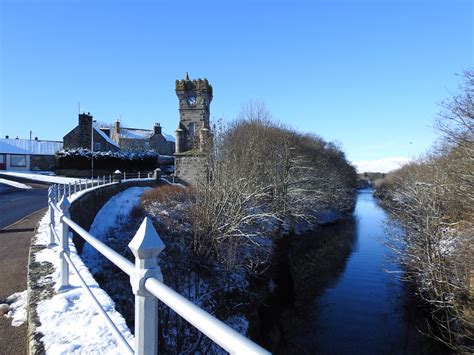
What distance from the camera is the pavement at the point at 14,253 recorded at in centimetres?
395

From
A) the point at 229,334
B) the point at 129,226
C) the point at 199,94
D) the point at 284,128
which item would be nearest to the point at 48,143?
the point at 199,94

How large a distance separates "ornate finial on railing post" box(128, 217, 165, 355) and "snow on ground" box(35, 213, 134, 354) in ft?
3.83

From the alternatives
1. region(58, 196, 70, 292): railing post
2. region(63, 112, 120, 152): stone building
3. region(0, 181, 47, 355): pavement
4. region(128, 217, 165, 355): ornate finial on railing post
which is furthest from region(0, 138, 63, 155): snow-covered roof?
region(128, 217, 165, 355): ornate finial on railing post

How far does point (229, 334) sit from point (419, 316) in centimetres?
1624

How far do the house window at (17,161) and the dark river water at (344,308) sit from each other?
123ft

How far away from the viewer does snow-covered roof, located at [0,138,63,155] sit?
48.0 metres

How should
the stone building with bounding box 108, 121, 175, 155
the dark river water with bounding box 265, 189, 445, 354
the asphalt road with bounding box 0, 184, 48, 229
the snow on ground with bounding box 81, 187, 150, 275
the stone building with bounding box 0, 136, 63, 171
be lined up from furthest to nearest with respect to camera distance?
the stone building with bounding box 108, 121, 175, 155, the stone building with bounding box 0, 136, 63, 171, the asphalt road with bounding box 0, 184, 48, 229, the snow on ground with bounding box 81, 187, 150, 275, the dark river water with bounding box 265, 189, 445, 354

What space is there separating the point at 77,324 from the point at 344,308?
45.4 ft

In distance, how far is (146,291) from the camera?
181 cm

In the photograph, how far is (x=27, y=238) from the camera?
393 inches

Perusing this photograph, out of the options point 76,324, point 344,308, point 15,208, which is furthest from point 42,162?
point 76,324

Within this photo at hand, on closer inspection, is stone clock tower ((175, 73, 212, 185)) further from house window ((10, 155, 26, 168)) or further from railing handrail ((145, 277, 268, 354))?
railing handrail ((145, 277, 268, 354))

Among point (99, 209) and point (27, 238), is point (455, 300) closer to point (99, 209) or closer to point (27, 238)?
point (27, 238)

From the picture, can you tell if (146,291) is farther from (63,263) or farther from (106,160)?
(106,160)
